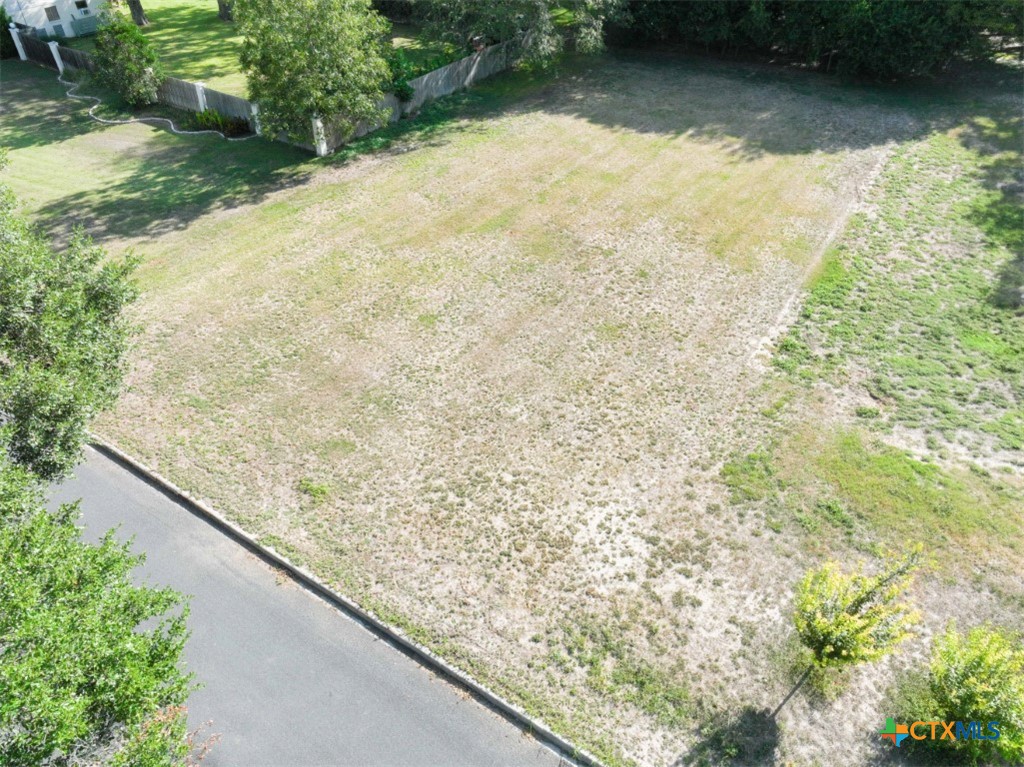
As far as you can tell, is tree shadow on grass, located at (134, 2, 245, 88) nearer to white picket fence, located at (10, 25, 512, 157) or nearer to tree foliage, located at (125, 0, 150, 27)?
tree foliage, located at (125, 0, 150, 27)

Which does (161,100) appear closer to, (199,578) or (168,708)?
(199,578)

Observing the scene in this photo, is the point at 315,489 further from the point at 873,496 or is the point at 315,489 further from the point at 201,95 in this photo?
the point at 201,95

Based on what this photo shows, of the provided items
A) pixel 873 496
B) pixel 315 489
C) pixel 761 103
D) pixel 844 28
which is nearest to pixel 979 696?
pixel 873 496

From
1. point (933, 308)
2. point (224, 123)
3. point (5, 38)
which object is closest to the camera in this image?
point (933, 308)

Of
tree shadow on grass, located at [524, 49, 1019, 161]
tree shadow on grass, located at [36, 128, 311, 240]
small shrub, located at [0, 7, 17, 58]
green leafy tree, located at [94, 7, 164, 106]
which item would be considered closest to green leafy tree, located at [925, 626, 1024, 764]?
tree shadow on grass, located at [524, 49, 1019, 161]

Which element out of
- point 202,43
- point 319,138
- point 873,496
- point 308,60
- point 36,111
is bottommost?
point 873,496

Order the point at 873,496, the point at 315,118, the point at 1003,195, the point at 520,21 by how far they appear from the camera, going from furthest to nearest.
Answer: the point at 520,21
the point at 315,118
the point at 1003,195
the point at 873,496

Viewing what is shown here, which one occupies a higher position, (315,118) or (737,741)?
(315,118)
